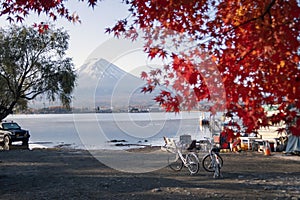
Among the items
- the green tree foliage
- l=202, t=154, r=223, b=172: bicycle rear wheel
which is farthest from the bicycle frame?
the green tree foliage

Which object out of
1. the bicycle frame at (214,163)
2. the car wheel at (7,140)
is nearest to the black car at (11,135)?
the car wheel at (7,140)

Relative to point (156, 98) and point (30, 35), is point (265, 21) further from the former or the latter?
point (30, 35)

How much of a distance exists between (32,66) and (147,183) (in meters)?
15.4

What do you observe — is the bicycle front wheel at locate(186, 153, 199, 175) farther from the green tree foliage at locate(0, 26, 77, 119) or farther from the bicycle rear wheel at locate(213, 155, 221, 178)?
the green tree foliage at locate(0, 26, 77, 119)

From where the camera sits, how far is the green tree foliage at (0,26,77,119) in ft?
74.7

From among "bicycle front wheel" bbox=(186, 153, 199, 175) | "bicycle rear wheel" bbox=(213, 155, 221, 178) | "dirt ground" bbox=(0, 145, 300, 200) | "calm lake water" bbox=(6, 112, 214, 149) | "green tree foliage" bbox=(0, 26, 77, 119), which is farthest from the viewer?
"calm lake water" bbox=(6, 112, 214, 149)

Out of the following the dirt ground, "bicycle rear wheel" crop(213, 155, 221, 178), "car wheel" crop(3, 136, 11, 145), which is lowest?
the dirt ground

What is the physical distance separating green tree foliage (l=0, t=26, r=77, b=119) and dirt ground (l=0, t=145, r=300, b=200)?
32.1 ft

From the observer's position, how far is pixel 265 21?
Answer: 4.95 metres

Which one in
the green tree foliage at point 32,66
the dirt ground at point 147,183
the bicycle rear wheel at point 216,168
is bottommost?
the dirt ground at point 147,183

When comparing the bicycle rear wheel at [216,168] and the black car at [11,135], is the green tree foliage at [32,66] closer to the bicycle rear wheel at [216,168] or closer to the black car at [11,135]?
the black car at [11,135]

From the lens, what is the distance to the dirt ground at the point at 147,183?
8.78m

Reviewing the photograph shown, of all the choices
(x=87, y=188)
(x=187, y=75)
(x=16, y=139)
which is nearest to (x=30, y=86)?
(x=16, y=139)

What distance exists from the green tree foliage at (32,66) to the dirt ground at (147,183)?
9.78m
